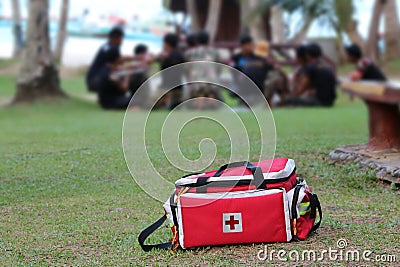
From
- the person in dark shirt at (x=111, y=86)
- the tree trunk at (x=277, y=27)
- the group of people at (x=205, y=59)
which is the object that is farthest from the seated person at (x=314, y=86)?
the tree trunk at (x=277, y=27)

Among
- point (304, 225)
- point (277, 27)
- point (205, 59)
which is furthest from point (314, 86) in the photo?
point (277, 27)

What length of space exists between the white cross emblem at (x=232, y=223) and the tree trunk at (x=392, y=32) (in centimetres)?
2105

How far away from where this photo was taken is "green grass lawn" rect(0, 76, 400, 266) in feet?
13.5

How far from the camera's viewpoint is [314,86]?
13438 millimetres

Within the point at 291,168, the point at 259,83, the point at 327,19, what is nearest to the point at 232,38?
the point at 327,19

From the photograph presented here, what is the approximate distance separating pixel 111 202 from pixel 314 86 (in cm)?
855

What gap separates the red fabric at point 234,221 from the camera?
406cm

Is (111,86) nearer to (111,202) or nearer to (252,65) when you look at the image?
(252,65)

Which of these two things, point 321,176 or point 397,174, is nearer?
point 397,174

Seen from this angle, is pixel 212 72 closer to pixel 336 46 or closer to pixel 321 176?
pixel 321 176

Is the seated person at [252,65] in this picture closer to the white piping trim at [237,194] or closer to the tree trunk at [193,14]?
the white piping trim at [237,194]

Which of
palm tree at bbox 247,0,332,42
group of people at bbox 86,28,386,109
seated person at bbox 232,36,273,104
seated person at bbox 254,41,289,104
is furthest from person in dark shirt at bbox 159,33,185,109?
palm tree at bbox 247,0,332,42

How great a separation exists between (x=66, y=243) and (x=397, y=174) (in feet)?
8.20

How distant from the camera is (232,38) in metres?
27.1
